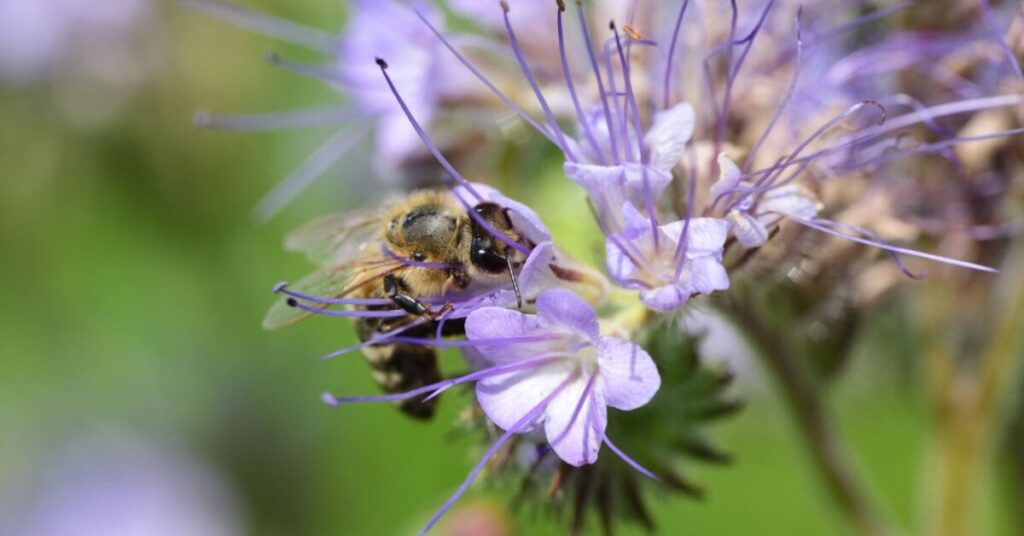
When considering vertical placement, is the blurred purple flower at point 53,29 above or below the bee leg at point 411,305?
above

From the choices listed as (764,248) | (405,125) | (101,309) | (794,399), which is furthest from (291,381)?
(764,248)

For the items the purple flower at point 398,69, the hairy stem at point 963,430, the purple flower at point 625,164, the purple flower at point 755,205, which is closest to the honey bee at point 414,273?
the purple flower at point 625,164

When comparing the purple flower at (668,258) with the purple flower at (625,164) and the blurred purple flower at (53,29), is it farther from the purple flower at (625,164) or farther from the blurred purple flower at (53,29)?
the blurred purple flower at (53,29)

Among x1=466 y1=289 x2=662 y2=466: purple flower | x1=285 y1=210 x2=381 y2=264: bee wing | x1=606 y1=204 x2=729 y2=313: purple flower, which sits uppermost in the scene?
x1=285 y1=210 x2=381 y2=264: bee wing

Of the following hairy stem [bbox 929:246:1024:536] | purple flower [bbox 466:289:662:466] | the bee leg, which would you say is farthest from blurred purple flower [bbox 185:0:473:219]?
hairy stem [bbox 929:246:1024:536]

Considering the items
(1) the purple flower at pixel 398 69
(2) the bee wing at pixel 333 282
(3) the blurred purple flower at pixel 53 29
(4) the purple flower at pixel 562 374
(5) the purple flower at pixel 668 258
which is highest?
(3) the blurred purple flower at pixel 53 29

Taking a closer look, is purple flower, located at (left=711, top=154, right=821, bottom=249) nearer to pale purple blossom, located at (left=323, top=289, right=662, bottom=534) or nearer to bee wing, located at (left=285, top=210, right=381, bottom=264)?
pale purple blossom, located at (left=323, top=289, right=662, bottom=534)

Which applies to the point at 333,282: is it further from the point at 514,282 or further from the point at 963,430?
the point at 963,430
